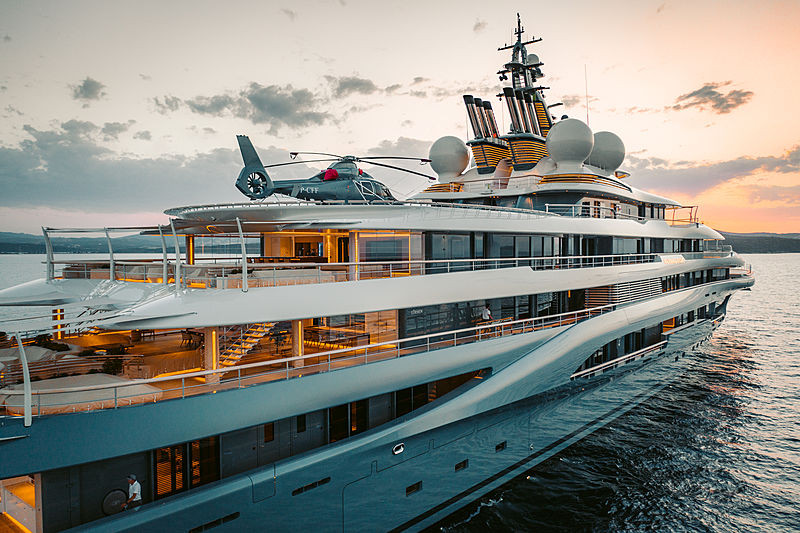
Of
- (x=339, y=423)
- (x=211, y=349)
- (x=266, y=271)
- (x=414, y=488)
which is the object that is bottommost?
(x=414, y=488)

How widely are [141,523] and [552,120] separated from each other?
28882mm

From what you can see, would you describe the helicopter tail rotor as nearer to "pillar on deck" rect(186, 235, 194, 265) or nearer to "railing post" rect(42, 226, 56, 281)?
"pillar on deck" rect(186, 235, 194, 265)

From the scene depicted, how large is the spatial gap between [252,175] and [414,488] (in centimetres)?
1035

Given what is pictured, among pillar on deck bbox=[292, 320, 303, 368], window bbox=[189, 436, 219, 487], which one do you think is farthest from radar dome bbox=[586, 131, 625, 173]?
window bbox=[189, 436, 219, 487]

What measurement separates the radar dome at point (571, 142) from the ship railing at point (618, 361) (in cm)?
931

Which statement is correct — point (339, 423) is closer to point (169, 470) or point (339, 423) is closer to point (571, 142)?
point (169, 470)

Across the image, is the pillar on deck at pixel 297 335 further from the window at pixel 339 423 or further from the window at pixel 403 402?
the window at pixel 403 402

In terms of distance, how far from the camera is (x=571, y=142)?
23734mm

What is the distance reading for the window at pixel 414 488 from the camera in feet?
39.2

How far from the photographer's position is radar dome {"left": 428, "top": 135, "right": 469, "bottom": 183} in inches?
1116

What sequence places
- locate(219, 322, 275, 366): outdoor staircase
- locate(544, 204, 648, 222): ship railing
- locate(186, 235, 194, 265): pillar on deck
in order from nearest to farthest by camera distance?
locate(219, 322, 275, 366): outdoor staircase
locate(186, 235, 194, 265): pillar on deck
locate(544, 204, 648, 222): ship railing

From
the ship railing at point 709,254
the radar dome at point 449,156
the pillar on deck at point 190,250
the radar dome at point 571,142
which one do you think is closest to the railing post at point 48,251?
the pillar on deck at point 190,250

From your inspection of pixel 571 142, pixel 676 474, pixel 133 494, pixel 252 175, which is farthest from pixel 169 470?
pixel 571 142

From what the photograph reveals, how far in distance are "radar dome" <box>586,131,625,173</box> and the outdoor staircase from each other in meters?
23.8
